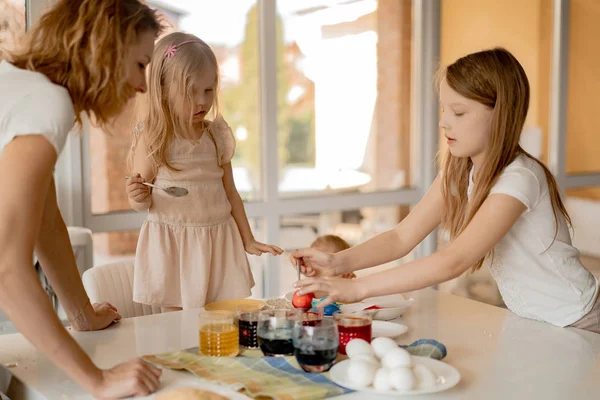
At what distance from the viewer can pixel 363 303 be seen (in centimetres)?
193

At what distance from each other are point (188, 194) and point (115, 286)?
1.27 feet

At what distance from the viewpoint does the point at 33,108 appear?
4.11 ft

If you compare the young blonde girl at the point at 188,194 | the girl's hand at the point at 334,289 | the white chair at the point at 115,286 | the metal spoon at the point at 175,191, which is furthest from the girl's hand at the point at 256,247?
the girl's hand at the point at 334,289

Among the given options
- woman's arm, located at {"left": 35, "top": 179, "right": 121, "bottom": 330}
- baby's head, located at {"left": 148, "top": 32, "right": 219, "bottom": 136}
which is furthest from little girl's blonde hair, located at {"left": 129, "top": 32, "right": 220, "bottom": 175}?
woman's arm, located at {"left": 35, "top": 179, "right": 121, "bottom": 330}

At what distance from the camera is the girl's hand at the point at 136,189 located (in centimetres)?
226

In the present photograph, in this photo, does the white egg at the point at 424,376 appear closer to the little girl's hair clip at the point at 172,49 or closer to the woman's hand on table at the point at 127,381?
the woman's hand on table at the point at 127,381

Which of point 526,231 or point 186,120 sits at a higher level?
point 186,120

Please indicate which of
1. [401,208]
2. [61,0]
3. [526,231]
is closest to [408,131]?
[401,208]

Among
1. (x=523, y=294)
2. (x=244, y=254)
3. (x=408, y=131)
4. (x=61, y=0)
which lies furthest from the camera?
(x=408, y=131)

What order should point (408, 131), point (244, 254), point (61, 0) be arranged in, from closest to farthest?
point (61, 0), point (244, 254), point (408, 131)

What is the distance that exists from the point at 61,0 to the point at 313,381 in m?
0.82

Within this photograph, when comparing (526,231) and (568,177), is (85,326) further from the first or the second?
(568,177)

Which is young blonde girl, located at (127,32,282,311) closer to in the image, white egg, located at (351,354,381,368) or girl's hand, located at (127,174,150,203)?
girl's hand, located at (127,174,150,203)

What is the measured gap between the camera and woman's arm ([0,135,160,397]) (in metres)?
1.20
